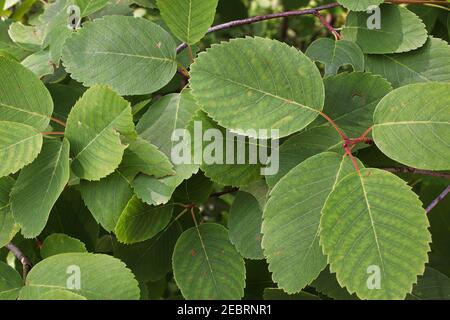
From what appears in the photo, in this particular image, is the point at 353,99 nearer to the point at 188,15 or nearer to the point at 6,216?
the point at 188,15

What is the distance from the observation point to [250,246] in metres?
0.86

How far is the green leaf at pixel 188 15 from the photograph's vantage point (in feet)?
2.84

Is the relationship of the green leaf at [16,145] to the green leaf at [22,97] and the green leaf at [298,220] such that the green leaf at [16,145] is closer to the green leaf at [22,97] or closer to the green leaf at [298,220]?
the green leaf at [22,97]

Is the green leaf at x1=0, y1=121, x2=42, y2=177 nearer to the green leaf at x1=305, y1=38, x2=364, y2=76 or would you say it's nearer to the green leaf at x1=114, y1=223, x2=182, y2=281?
the green leaf at x1=114, y1=223, x2=182, y2=281

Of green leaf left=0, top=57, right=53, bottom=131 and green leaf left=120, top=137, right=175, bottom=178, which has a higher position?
green leaf left=0, top=57, right=53, bottom=131

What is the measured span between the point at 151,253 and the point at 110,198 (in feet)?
0.50

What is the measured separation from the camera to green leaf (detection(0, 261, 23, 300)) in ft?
2.72

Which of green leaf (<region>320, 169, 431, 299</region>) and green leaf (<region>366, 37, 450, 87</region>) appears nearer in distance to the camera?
green leaf (<region>320, 169, 431, 299</region>)

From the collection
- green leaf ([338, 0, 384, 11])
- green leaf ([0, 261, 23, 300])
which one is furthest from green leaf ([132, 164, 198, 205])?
green leaf ([338, 0, 384, 11])

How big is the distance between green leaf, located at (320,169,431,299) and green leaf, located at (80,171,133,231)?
279mm

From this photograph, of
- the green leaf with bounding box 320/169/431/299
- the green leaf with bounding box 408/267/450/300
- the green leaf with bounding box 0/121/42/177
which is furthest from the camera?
the green leaf with bounding box 408/267/450/300

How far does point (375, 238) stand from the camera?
71cm
